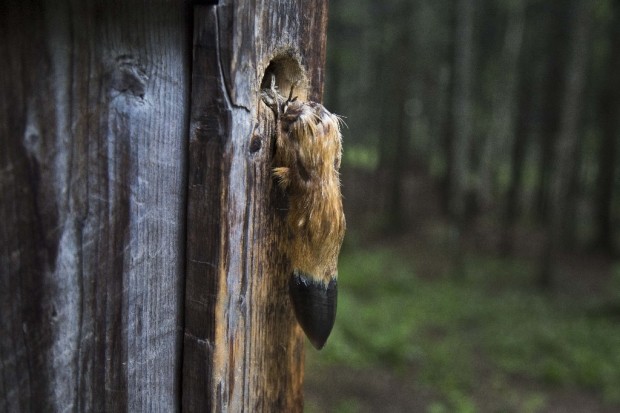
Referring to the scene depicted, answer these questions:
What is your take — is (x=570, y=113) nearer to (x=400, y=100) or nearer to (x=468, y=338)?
(x=468, y=338)

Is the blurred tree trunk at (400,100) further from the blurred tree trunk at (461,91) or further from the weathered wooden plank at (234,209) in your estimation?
the weathered wooden plank at (234,209)

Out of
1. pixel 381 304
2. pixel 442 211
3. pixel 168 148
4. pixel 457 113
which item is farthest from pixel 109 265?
pixel 442 211

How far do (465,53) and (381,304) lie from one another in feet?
20.6

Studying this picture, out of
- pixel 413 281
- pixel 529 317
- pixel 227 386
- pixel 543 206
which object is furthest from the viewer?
pixel 543 206

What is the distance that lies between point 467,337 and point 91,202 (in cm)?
928

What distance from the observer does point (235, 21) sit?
100 cm

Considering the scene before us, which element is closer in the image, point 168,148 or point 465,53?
point 168,148

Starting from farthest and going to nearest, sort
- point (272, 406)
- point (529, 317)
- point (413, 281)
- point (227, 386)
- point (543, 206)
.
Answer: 1. point (543, 206)
2. point (413, 281)
3. point (529, 317)
4. point (272, 406)
5. point (227, 386)

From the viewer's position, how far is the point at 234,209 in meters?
1.05

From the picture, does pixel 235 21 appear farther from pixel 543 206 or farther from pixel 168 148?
pixel 543 206

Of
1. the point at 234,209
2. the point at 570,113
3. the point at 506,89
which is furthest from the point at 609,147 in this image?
the point at 234,209

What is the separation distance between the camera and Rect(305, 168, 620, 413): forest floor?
7375 mm

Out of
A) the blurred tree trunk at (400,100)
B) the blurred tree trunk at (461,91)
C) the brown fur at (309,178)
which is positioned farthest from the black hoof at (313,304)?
the blurred tree trunk at (400,100)

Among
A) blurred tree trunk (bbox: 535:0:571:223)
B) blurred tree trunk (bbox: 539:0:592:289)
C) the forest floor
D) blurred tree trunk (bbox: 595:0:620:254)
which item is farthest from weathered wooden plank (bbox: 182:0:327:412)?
blurred tree trunk (bbox: 595:0:620:254)
